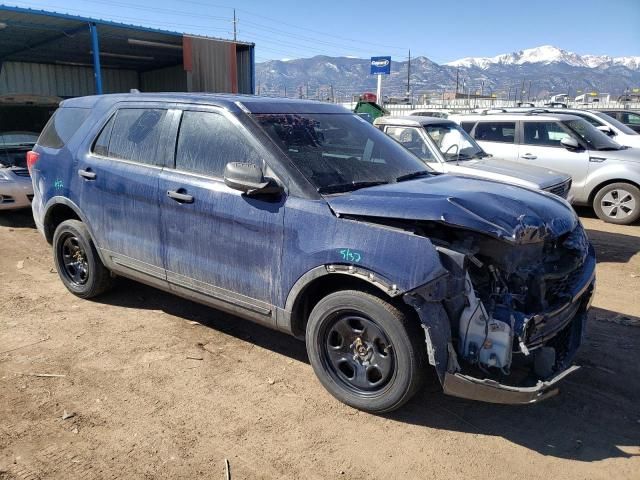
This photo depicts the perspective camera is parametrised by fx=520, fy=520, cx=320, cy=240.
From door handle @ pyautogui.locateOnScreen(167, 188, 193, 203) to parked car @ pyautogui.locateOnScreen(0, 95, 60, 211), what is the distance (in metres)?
5.68

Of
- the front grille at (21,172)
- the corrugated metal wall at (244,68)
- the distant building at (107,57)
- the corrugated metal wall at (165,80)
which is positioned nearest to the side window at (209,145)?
the front grille at (21,172)

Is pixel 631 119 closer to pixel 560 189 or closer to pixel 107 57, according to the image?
pixel 560 189

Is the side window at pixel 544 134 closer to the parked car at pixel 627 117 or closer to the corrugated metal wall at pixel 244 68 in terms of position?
the parked car at pixel 627 117

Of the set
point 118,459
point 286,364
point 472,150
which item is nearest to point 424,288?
point 286,364

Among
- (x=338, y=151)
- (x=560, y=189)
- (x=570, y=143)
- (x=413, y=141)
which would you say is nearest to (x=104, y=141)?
(x=338, y=151)

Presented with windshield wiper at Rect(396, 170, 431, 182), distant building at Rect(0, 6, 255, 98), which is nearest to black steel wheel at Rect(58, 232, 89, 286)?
windshield wiper at Rect(396, 170, 431, 182)

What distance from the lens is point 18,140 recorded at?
9547 millimetres

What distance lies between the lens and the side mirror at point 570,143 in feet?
29.5

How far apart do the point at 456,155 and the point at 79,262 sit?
510 cm

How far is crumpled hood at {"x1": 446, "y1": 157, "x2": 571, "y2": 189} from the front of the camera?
6559mm

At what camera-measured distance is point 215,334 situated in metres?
4.36

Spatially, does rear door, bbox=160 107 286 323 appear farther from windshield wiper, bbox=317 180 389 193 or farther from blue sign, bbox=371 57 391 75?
blue sign, bbox=371 57 391 75

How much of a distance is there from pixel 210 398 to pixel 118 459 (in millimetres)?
719

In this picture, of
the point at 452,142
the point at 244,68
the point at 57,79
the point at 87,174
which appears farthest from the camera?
the point at 57,79
